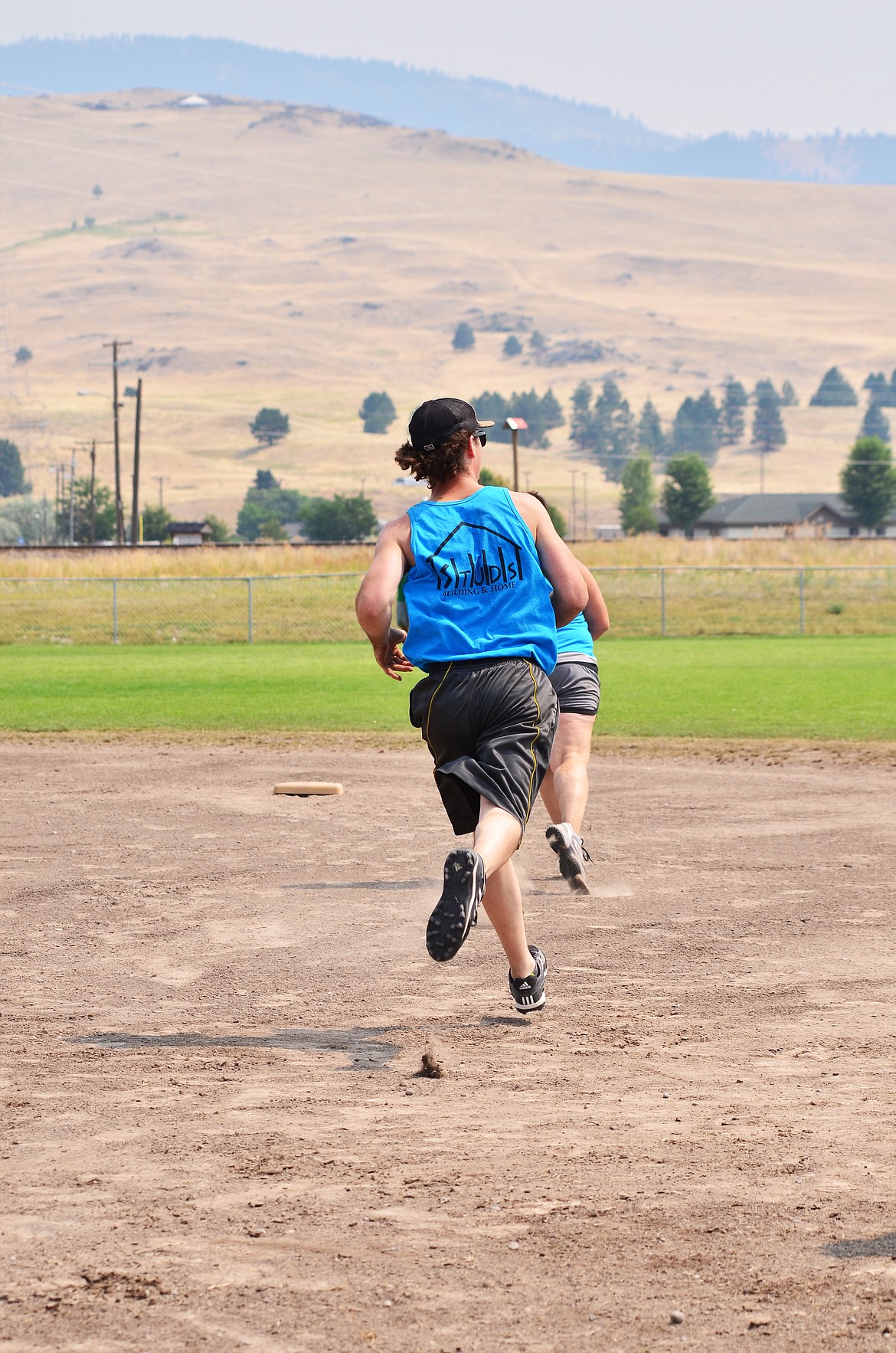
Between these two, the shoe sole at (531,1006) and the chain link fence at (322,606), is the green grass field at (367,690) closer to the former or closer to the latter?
the chain link fence at (322,606)

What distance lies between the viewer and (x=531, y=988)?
5.21 m

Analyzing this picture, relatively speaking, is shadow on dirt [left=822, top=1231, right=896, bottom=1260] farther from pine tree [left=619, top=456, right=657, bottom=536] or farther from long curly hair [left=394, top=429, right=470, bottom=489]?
pine tree [left=619, top=456, right=657, bottom=536]

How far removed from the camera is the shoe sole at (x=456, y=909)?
4.40m

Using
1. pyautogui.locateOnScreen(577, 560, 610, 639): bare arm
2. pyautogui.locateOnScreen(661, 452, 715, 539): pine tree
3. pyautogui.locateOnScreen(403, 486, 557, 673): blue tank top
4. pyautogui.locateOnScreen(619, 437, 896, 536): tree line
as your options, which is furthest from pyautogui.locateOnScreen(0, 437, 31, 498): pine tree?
pyautogui.locateOnScreen(403, 486, 557, 673): blue tank top

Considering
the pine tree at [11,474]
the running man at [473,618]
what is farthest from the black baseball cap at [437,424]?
the pine tree at [11,474]

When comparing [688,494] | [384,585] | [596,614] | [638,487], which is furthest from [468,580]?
[638,487]

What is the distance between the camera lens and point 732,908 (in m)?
7.36

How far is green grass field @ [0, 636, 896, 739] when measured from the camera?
16391mm

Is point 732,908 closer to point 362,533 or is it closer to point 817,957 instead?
point 817,957

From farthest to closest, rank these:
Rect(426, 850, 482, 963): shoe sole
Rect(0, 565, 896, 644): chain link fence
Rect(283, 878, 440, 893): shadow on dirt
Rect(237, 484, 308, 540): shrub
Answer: Rect(237, 484, 308, 540): shrub < Rect(0, 565, 896, 644): chain link fence < Rect(283, 878, 440, 893): shadow on dirt < Rect(426, 850, 482, 963): shoe sole

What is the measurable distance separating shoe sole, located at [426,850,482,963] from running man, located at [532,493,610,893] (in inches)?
89.2

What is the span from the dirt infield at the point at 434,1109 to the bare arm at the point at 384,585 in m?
1.39

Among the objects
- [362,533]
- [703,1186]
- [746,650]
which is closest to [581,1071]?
[703,1186]

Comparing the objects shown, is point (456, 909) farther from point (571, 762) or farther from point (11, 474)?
point (11, 474)
